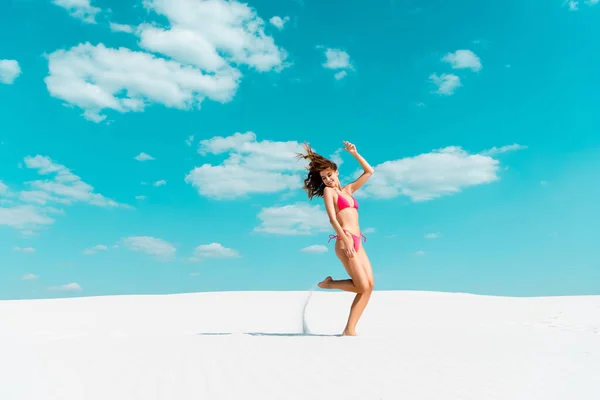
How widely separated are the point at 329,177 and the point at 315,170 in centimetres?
24

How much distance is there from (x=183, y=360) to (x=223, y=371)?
2.32 ft

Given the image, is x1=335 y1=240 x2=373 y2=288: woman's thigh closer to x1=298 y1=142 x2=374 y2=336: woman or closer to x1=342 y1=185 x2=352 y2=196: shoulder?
x1=298 y1=142 x2=374 y2=336: woman

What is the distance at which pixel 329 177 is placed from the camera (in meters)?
7.47

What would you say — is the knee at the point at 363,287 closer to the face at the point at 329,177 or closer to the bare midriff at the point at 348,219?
the bare midriff at the point at 348,219

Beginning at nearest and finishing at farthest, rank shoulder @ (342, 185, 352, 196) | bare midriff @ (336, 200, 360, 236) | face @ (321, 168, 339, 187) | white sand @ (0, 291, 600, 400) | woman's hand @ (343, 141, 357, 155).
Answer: white sand @ (0, 291, 600, 400) → bare midriff @ (336, 200, 360, 236) → face @ (321, 168, 339, 187) → shoulder @ (342, 185, 352, 196) → woman's hand @ (343, 141, 357, 155)

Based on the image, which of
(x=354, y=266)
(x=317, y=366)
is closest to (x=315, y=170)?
(x=354, y=266)

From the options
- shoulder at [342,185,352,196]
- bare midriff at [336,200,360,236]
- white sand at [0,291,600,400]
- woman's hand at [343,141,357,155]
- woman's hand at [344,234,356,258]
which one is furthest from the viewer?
woman's hand at [343,141,357,155]

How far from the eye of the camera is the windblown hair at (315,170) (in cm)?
751

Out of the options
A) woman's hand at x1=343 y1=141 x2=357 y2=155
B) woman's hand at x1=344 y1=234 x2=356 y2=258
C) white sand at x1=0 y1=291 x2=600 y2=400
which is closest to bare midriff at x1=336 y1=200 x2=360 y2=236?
woman's hand at x1=344 y1=234 x2=356 y2=258

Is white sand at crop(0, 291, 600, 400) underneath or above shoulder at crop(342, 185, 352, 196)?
underneath

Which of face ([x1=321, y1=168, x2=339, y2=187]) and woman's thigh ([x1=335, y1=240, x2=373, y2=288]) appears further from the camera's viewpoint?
face ([x1=321, y1=168, x2=339, y2=187])

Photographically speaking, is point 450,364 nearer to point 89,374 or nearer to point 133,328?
point 89,374

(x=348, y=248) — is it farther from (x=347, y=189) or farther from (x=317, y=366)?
(x=317, y=366)

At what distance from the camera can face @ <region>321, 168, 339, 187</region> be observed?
7.45m
